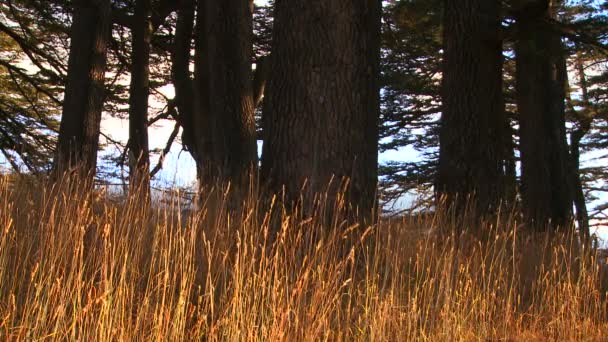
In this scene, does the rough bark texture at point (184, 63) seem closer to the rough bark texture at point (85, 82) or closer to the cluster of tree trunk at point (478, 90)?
the rough bark texture at point (85, 82)

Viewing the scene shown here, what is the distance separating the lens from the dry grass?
3.40 metres

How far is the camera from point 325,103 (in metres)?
5.65

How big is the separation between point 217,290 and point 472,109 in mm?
5164

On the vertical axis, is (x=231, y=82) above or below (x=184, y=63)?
below

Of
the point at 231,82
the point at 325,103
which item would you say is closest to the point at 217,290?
the point at 325,103

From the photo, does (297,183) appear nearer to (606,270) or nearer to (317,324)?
(317,324)

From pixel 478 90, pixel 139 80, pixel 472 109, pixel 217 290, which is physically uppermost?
pixel 139 80

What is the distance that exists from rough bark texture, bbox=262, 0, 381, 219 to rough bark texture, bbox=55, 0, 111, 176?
13.4 ft

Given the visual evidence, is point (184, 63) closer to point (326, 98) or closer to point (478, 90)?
point (478, 90)

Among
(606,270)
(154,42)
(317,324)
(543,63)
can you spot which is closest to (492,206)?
(606,270)

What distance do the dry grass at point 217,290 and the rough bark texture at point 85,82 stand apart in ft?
10.4

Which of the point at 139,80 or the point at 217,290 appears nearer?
the point at 217,290

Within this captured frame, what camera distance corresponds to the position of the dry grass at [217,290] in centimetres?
340

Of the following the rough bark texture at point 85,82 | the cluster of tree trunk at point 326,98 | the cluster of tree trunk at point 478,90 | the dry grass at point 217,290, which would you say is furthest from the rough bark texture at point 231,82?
the dry grass at point 217,290
